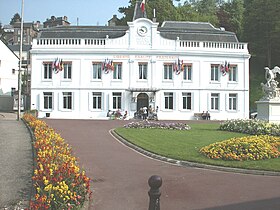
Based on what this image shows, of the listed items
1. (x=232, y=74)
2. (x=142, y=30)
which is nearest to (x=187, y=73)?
(x=232, y=74)

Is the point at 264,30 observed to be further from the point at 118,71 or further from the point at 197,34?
the point at 118,71

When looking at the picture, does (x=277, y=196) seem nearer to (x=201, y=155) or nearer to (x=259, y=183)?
(x=259, y=183)

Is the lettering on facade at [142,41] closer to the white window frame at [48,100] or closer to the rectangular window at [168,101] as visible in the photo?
the rectangular window at [168,101]

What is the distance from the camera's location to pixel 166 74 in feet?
149

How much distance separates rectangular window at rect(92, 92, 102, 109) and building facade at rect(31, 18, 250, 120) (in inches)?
4.8

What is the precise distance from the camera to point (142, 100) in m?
45.2

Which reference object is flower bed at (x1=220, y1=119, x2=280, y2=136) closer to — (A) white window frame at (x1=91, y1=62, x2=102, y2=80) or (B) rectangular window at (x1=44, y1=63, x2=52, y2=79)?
(A) white window frame at (x1=91, y1=62, x2=102, y2=80)

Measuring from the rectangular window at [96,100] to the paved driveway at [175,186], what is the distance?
30.7 meters

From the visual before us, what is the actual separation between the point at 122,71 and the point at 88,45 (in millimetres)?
5185

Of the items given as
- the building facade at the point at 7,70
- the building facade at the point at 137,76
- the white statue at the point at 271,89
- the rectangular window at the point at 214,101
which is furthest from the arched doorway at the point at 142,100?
the building facade at the point at 7,70

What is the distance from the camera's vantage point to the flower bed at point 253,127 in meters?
21.0

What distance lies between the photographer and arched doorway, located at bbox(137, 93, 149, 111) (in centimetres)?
4509

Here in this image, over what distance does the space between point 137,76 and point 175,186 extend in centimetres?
3598

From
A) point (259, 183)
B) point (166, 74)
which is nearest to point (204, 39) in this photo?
point (166, 74)
